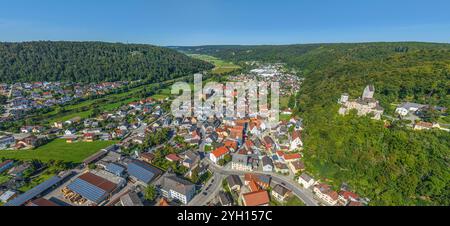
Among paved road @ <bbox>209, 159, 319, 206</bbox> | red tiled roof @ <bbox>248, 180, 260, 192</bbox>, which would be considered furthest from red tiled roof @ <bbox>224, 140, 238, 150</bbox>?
red tiled roof @ <bbox>248, 180, 260, 192</bbox>

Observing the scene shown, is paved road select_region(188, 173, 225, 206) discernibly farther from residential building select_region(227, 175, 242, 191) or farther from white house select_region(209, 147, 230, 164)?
white house select_region(209, 147, 230, 164)

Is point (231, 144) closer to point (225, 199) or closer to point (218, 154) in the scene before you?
point (218, 154)

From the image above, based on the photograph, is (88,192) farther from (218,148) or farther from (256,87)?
(256,87)

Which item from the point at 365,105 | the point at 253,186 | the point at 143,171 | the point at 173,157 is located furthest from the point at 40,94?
the point at 365,105

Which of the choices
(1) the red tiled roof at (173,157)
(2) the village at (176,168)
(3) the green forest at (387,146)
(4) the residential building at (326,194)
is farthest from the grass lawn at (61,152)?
(3) the green forest at (387,146)
